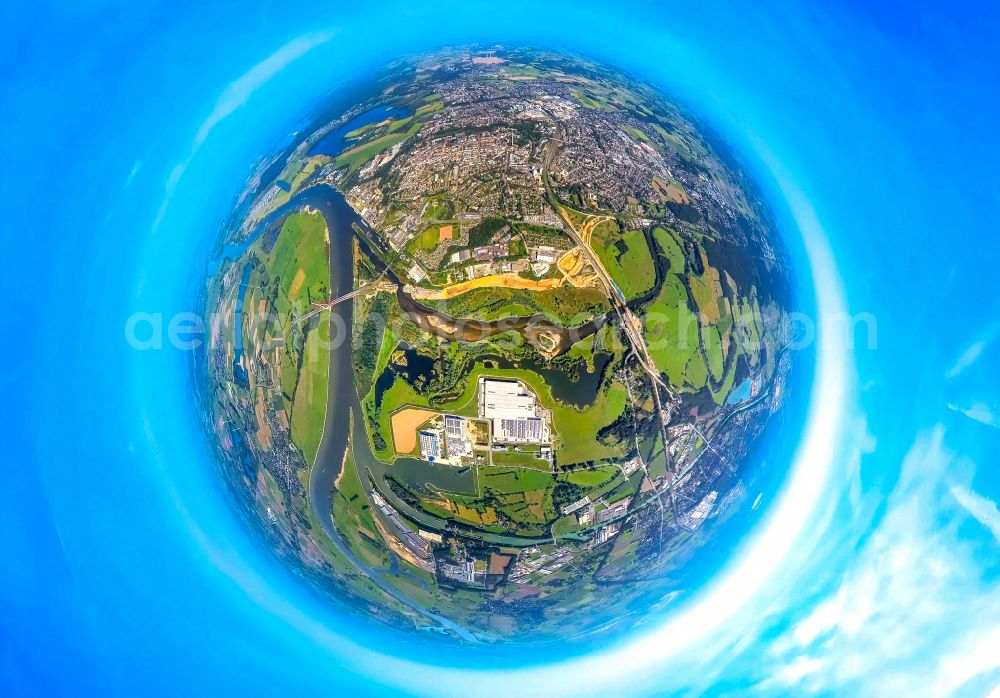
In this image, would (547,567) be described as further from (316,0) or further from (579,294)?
(316,0)

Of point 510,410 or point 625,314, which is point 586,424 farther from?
point 625,314

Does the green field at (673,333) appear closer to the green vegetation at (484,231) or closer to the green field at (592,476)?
the green field at (592,476)

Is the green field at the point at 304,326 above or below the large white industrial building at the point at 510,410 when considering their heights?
above

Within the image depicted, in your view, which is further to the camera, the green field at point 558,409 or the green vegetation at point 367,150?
the green vegetation at point 367,150

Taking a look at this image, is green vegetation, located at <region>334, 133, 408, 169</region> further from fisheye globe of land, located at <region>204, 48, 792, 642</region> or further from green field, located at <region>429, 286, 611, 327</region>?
green field, located at <region>429, 286, 611, 327</region>

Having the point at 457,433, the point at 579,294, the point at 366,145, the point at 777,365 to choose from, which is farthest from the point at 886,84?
the point at 457,433

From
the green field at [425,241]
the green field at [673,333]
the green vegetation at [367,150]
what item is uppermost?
the green vegetation at [367,150]

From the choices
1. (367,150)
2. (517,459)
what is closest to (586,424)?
(517,459)

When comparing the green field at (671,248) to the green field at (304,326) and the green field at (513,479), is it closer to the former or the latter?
the green field at (513,479)

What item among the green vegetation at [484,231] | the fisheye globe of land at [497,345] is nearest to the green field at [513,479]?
the fisheye globe of land at [497,345]
